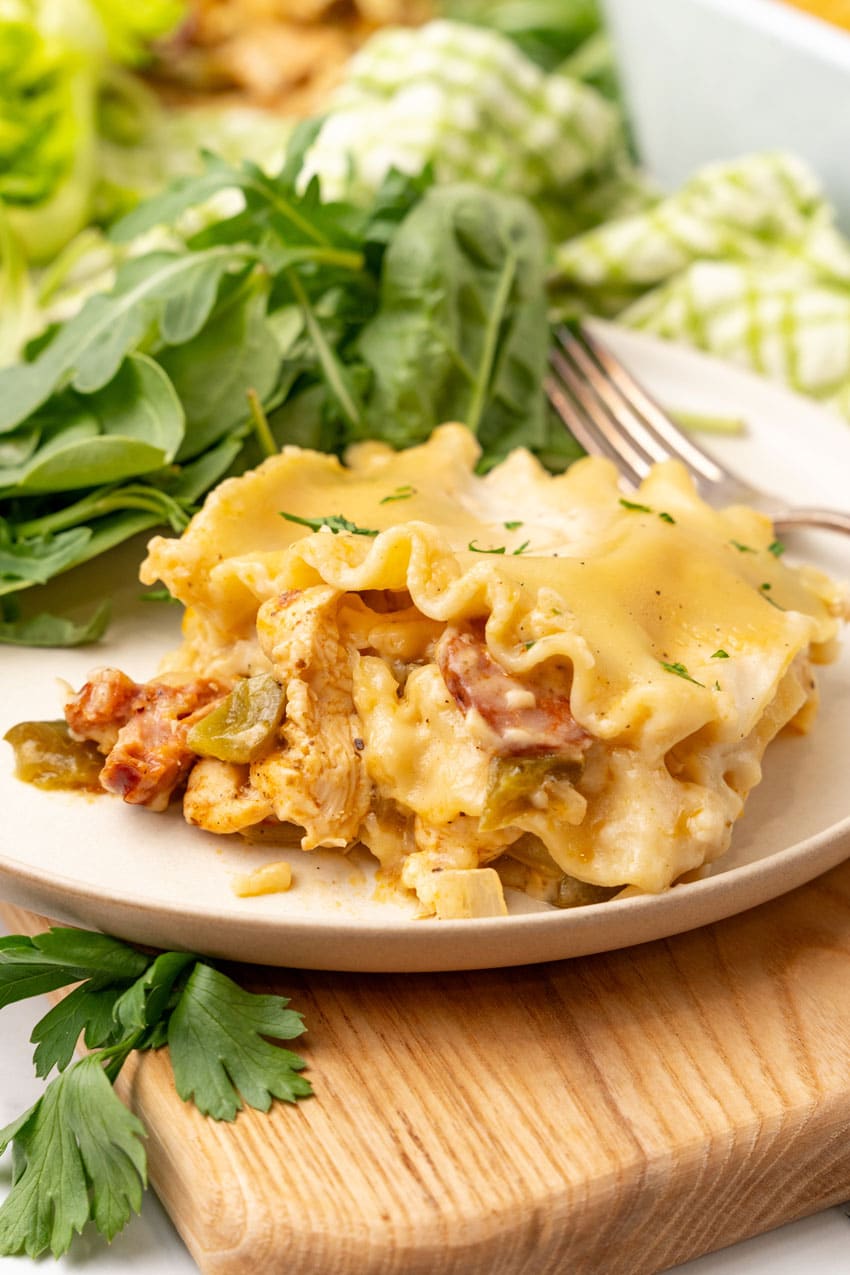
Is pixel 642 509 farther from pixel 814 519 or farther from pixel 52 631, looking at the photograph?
pixel 52 631

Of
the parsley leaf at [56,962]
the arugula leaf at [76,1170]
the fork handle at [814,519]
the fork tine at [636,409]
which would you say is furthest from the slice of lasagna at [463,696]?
the fork tine at [636,409]

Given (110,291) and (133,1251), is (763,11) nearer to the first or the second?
(110,291)

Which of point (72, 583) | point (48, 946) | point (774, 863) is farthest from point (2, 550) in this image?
point (774, 863)

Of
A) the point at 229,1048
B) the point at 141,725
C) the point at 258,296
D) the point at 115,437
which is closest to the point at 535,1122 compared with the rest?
the point at 229,1048

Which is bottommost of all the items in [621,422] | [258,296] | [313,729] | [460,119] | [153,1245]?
[153,1245]

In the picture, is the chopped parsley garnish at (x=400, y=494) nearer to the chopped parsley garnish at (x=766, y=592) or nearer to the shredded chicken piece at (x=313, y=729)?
the shredded chicken piece at (x=313, y=729)

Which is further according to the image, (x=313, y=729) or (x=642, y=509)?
(x=642, y=509)

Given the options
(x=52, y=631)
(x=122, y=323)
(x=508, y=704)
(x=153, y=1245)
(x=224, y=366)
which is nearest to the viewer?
(x=153, y=1245)
